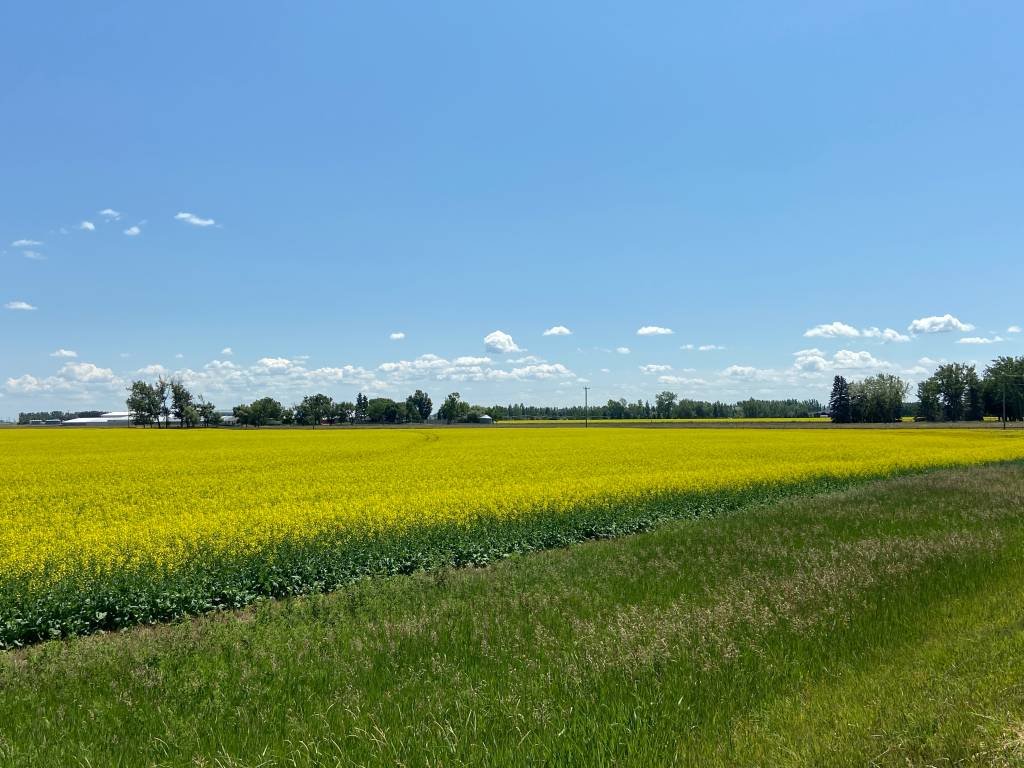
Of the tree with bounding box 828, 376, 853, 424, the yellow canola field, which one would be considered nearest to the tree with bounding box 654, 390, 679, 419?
the tree with bounding box 828, 376, 853, 424

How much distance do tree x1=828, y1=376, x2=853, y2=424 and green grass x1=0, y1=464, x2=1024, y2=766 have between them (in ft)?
469

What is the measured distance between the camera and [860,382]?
458 ft

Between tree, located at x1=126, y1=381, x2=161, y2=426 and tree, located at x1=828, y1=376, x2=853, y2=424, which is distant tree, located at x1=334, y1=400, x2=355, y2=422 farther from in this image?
tree, located at x1=828, y1=376, x2=853, y2=424

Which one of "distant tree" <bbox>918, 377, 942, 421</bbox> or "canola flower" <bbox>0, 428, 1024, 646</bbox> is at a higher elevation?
"distant tree" <bbox>918, 377, 942, 421</bbox>

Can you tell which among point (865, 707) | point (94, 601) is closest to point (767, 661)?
point (865, 707)

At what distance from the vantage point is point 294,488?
68.9ft

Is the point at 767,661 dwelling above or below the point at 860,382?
below

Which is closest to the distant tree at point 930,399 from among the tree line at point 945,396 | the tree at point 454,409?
the tree line at point 945,396

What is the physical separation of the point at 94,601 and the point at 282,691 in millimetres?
4988

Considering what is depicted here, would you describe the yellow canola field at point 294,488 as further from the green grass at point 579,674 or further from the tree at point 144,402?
the tree at point 144,402

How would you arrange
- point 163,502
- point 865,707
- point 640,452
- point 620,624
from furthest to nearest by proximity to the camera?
1. point 640,452
2. point 163,502
3. point 620,624
4. point 865,707

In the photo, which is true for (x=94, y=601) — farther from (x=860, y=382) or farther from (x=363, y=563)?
(x=860, y=382)

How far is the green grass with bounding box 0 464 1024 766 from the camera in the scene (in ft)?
13.3

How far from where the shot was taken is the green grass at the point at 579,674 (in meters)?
4.05
